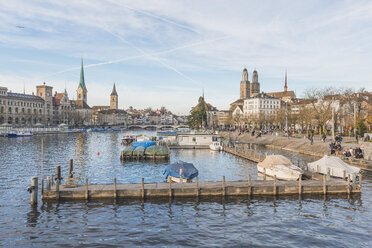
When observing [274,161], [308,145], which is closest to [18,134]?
[308,145]

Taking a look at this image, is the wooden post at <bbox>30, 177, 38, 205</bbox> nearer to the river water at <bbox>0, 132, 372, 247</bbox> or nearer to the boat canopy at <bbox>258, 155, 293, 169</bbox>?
the river water at <bbox>0, 132, 372, 247</bbox>

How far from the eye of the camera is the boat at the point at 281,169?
1537 inches

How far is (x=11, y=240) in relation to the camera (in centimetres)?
2195

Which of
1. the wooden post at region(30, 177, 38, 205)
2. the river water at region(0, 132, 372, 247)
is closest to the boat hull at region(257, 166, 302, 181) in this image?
the river water at region(0, 132, 372, 247)

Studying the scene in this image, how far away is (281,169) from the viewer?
132 feet

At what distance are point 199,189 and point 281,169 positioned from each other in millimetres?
14174

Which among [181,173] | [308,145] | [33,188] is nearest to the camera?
[33,188]

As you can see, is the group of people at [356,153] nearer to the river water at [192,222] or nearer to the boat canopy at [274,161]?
the boat canopy at [274,161]

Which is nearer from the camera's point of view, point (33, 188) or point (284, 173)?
point (33, 188)

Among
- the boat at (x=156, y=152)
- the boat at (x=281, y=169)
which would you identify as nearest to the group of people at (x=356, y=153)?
the boat at (x=281, y=169)

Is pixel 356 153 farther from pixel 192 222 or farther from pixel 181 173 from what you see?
pixel 192 222

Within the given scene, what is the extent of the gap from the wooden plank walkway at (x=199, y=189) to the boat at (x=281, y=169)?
4.28 metres

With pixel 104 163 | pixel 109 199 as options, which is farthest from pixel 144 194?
pixel 104 163

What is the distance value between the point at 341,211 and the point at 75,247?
76.1 ft
